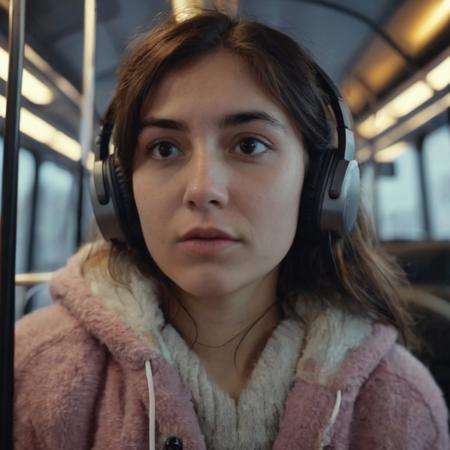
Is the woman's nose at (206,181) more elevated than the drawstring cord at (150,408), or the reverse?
the woman's nose at (206,181)

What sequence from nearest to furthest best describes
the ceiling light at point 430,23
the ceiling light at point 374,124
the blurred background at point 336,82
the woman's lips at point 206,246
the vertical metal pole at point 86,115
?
the woman's lips at point 206,246 < the blurred background at point 336,82 < the ceiling light at point 430,23 < the vertical metal pole at point 86,115 < the ceiling light at point 374,124

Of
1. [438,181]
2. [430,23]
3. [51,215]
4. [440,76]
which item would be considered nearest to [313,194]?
[430,23]

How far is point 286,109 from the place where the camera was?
2.57 feet

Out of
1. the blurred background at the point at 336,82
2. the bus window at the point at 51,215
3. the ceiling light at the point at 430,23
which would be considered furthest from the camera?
the bus window at the point at 51,215

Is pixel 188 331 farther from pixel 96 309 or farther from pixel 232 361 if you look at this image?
pixel 96 309

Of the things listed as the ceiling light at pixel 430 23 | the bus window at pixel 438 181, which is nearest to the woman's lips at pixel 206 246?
the ceiling light at pixel 430 23

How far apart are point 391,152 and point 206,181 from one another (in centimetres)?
209

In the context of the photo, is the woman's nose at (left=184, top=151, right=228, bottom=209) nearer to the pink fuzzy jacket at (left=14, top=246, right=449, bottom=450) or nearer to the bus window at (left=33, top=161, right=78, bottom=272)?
the pink fuzzy jacket at (left=14, top=246, right=449, bottom=450)

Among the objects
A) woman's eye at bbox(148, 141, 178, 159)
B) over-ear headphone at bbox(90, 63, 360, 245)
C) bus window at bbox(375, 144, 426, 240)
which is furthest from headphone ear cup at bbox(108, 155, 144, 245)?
bus window at bbox(375, 144, 426, 240)

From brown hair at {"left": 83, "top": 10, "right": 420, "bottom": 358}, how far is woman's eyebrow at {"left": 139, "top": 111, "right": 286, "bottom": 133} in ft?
0.15

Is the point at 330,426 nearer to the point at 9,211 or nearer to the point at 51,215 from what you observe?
the point at 9,211

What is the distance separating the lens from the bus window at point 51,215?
6.98 ft

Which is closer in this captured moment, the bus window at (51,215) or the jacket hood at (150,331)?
the jacket hood at (150,331)

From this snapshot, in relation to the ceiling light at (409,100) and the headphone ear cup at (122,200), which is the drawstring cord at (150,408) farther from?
the ceiling light at (409,100)
